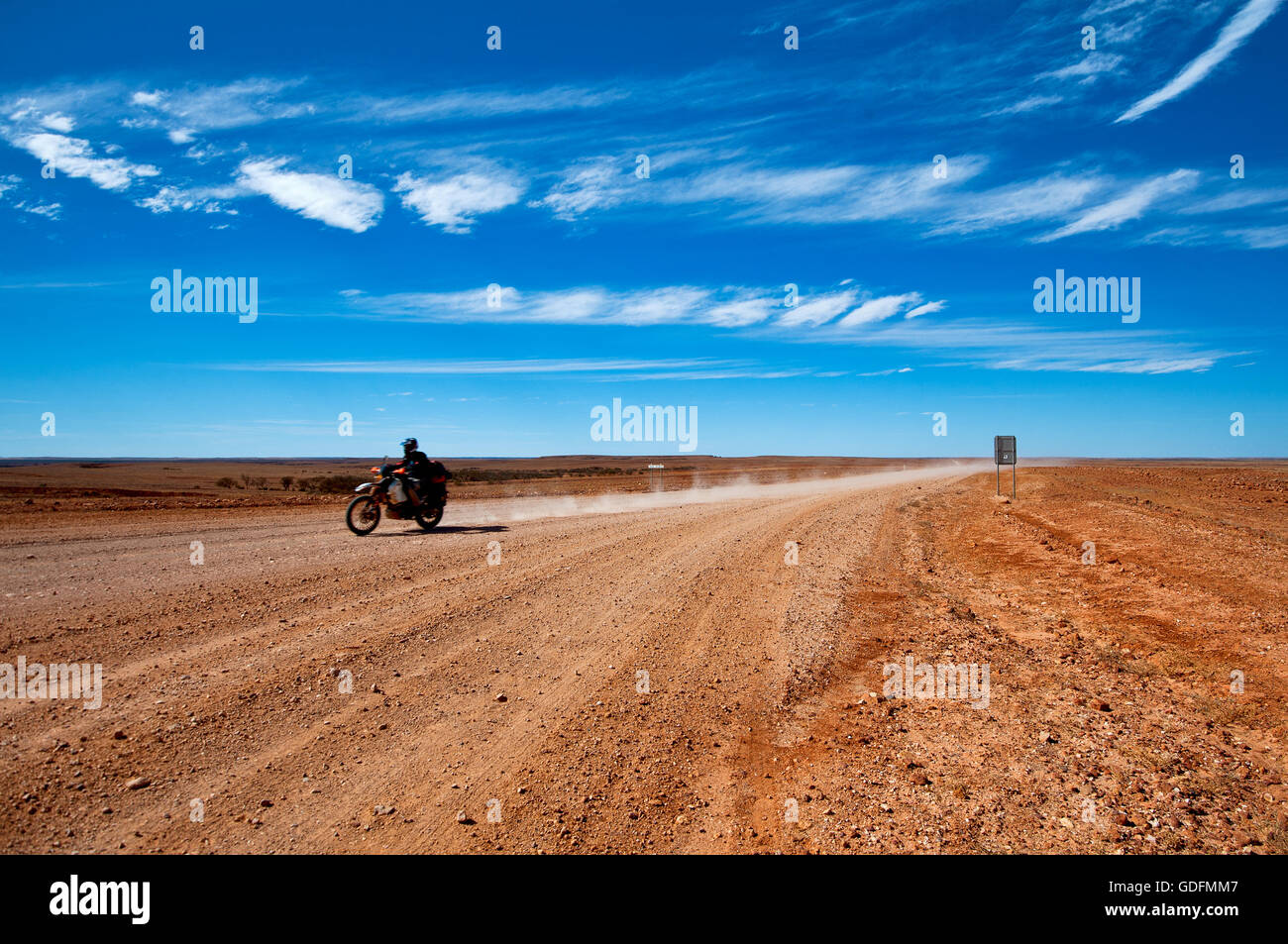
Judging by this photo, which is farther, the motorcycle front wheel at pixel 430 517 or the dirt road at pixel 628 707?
the motorcycle front wheel at pixel 430 517

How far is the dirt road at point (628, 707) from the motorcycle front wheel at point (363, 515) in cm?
349

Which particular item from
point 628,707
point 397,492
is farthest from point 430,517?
point 628,707

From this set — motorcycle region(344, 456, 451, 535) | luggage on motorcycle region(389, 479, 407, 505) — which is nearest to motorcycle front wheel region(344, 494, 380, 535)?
motorcycle region(344, 456, 451, 535)

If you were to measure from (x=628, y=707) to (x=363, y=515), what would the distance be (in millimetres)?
11715

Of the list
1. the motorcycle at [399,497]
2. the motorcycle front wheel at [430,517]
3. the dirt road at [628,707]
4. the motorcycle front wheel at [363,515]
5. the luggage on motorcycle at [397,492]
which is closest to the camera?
the dirt road at [628,707]

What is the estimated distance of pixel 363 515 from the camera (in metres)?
15.5

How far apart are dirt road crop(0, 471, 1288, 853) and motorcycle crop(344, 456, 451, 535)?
3932 mm

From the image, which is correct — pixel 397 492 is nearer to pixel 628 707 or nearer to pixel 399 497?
pixel 399 497

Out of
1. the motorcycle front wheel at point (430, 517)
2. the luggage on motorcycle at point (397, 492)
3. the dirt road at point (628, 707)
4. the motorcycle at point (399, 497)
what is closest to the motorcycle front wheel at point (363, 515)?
the motorcycle at point (399, 497)

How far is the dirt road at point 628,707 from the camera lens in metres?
4.02

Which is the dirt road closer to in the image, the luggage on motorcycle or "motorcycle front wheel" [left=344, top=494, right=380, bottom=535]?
"motorcycle front wheel" [left=344, top=494, right=380, bottom=535]

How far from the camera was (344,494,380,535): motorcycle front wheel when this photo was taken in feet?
50.1

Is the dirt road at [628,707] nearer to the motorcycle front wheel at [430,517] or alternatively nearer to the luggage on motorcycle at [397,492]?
the luggage on motorcycle at [397,492]
